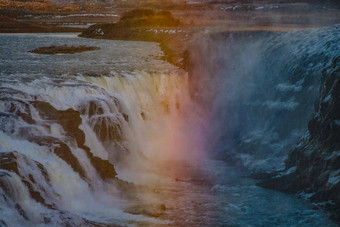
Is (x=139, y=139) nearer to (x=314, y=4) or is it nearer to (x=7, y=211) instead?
(x=7, y=211)

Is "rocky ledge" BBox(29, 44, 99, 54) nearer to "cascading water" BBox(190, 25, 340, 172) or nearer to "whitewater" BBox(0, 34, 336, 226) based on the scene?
"whitewater" BBox(0, 34, 336, 226)

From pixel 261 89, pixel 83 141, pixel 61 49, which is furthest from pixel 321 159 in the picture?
pixel 61 49

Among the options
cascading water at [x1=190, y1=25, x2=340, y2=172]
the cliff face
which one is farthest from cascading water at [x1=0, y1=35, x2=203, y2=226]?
the cliff face

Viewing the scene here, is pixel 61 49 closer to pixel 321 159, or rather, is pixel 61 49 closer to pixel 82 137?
pixel 82 137

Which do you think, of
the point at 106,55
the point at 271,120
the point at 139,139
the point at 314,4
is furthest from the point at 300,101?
the point at 314,4

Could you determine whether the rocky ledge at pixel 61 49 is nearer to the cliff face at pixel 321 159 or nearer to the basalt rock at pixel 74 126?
the basalt rock at pixel 74 126
